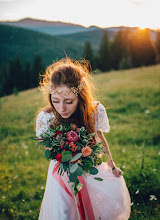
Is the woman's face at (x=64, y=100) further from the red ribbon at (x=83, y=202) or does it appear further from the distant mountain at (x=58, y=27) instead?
the distant mountain at (x=58, y=27)

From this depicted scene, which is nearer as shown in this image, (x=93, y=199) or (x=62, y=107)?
(x=62, y=107)

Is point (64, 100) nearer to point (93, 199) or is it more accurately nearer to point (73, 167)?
point (73, 167)

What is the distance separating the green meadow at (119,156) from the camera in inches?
118

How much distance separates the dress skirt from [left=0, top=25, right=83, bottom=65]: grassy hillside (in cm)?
6868

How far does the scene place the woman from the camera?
→ 2.11 metres

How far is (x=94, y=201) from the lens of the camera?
223 centimetres

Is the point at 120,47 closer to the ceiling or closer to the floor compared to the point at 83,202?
→ closer to the ceiling

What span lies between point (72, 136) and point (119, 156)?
104 inches

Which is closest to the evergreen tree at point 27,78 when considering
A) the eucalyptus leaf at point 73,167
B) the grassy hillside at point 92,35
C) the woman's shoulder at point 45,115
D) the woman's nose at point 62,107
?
the grassy hillside at point 92,35

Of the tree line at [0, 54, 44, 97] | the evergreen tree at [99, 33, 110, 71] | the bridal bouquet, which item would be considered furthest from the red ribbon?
the tree line at [0, 54, 44, 97]

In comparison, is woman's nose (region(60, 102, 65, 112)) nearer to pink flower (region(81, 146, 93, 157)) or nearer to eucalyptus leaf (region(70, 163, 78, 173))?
pink flower (region(81, 146, 93, 157))

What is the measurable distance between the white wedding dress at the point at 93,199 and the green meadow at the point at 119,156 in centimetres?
53

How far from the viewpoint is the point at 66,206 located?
6.94 feet

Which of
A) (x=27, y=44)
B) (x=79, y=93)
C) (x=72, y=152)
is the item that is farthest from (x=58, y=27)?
(x=27, y=44)
